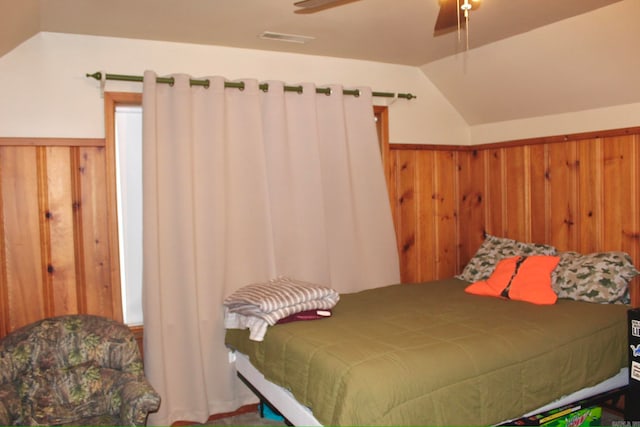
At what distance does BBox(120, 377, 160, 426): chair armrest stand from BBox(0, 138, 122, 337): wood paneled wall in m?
0.82

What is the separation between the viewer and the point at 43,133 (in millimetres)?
3039

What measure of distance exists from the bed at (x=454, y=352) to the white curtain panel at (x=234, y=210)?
34 centimetres

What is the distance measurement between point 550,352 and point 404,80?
8.18ft

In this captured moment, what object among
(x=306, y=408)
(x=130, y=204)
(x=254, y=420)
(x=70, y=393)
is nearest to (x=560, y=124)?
(x=306, y=408)

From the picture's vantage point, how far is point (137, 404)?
2412mm

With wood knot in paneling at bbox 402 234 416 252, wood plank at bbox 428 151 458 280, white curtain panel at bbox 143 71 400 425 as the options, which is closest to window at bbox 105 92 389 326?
white curtain panel at bbox 143 71 400 425

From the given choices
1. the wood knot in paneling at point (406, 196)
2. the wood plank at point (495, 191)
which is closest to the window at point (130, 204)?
the wood knot in paneling at point (406, 196)

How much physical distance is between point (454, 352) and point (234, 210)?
1728 millimetres

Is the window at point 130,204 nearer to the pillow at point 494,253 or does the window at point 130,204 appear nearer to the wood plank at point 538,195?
the pillow at point 494,253

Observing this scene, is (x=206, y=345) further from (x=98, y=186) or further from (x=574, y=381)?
(x=574, y=381)

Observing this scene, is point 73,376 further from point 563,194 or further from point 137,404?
point 563,194

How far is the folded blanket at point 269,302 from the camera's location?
2.84 meters

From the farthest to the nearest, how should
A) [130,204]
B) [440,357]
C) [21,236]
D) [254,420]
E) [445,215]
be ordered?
[445,215], [130,204], [254,420], [21,236], [440,357]

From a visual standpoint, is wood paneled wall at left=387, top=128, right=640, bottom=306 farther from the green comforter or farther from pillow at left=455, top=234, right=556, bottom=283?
the green comforter
